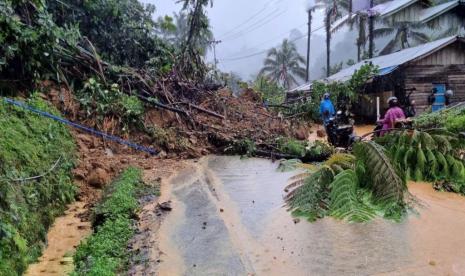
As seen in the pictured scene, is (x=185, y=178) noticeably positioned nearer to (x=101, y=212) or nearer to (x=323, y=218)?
(x=101, y=212)

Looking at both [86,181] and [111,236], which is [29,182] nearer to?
[111,236]

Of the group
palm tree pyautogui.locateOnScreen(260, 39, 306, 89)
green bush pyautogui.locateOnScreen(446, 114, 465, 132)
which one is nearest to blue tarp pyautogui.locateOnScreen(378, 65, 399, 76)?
green bush pyautogui.locateOnScreen(446, 114, 465, 132)

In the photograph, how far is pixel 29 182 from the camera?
5902mm

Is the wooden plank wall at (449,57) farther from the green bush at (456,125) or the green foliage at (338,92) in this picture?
the green bush at (456,125)

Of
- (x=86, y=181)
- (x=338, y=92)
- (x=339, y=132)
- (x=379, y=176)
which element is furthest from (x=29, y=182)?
(x=338, y=92)

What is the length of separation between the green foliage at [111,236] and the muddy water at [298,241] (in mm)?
504

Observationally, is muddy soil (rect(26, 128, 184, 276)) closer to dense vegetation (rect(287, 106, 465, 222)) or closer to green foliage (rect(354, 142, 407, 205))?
dense vegetation (rect(287, 106, 465, 222))

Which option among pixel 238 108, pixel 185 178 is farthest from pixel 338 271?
pixel 238 108

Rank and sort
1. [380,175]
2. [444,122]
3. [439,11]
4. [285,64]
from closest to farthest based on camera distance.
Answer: [380,175]
[444,122]
[439,11]
[285,64]

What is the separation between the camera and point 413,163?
743 centimetres

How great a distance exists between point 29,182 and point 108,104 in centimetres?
567

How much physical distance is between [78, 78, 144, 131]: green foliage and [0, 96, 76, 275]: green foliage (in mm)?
1618

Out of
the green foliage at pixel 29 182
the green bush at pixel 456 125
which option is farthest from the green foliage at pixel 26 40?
the green bush at pixel 456 125

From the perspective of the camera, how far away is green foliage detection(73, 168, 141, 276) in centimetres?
452
